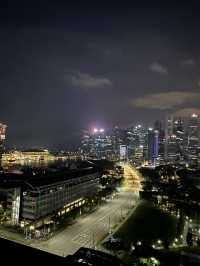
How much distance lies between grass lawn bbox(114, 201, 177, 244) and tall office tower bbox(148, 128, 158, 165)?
52.1 meters

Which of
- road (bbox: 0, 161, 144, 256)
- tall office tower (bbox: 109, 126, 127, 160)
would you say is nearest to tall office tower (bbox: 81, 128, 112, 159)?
tall office tower (bbox: 109, 126, 127, 160)

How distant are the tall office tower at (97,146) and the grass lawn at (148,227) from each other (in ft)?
210

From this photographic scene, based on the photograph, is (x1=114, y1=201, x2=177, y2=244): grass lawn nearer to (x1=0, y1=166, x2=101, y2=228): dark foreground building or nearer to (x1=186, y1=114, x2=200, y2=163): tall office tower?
(x1=0, y1=166, x2=101, y2=228): dark foreground building

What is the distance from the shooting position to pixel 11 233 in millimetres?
15273

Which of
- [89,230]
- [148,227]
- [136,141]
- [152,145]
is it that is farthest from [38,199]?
[136,141]

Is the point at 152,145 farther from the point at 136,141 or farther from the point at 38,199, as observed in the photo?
the point at 38,199

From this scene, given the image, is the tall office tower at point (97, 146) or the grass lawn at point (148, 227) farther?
the tall office tower at point (97, 146)

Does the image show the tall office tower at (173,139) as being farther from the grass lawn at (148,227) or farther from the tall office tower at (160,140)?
the grass lawn at (148,227)

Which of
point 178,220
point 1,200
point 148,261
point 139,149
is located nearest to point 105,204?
point 178,220

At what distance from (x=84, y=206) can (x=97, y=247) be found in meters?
7.88

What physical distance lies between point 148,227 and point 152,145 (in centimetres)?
6198

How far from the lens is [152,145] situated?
256 feet

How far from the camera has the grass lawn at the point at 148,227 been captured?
15266mm

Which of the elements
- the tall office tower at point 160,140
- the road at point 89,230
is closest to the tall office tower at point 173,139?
the tall office tower at point 160,140
